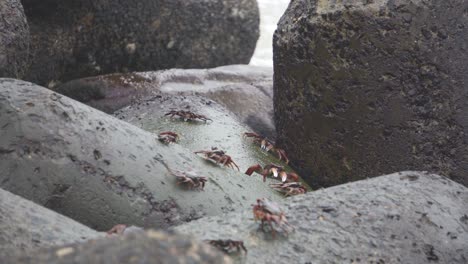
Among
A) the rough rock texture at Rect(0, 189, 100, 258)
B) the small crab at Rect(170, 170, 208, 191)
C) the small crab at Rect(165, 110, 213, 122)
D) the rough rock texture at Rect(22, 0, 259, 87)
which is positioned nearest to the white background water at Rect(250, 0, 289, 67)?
the rough rock texture at Rect(22, 0, 259, 87)

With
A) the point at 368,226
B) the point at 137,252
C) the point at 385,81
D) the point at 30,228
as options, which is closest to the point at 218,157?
the point at 385,81

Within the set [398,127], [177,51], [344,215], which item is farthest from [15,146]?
[177,51]

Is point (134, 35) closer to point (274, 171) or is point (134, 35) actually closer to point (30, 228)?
point (274, 171)

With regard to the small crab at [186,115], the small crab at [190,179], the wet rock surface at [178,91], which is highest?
the small crab at [190,179]

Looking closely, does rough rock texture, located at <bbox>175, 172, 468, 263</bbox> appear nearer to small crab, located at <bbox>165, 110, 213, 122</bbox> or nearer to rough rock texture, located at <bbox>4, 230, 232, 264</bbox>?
rough rock texture, located at <bbox>4, 230, 232, 264</bbox>

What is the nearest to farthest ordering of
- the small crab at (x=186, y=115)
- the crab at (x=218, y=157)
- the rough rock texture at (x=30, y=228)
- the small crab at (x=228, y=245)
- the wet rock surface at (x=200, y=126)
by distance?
1. the rough rock texture at (x=30, y=228)
2. the small crab at (x=228, y=245)
3. the crab at (x=218, y=157)
4. the wet rock surface at (x=200, y=126)
5. the small crab at (x=186, y=115)

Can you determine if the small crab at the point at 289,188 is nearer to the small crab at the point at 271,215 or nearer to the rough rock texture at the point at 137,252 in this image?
the small crab at the point at 271,215

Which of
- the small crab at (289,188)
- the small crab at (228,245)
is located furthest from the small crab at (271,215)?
the small crab at (289,188)
